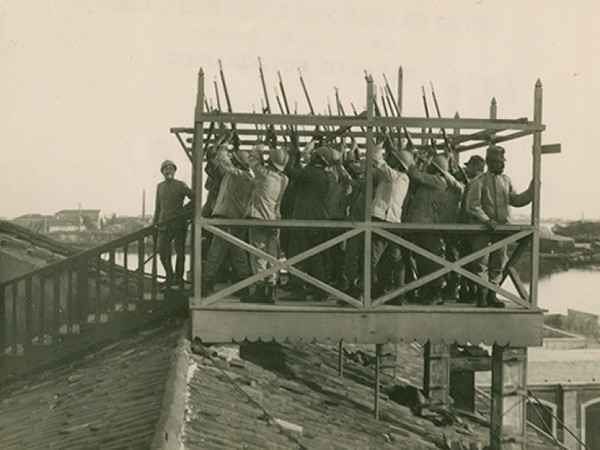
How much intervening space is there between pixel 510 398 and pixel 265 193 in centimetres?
360

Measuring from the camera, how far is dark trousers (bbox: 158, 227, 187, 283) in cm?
1041

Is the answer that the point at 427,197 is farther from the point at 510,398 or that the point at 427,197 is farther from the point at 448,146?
the point at 510,398

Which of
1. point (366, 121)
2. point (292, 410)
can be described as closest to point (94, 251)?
point (292, 410)

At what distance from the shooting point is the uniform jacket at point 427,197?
8758mm

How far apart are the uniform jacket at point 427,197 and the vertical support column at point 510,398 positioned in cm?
169

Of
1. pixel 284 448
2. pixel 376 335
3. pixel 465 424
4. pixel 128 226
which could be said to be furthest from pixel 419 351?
pixel 128 226

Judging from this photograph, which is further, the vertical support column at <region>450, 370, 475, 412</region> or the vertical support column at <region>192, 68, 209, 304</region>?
the vertical support column at <region>450, 370, 475, 412</region>

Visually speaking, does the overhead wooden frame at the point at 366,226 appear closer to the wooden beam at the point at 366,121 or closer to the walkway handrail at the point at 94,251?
the wooden beam at the point at 366,121

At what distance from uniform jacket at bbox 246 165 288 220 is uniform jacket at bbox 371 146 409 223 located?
3.64 ft

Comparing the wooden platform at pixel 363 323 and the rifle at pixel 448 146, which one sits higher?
the rifle at pixel 448 146

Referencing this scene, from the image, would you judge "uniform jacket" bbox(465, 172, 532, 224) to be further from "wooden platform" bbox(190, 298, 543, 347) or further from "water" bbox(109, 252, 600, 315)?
"water" bbox(109, 252, 600, 315)

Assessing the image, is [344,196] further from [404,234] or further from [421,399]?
[421,399]

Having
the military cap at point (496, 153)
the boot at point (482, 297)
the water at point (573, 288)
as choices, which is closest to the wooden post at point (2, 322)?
the boot at point (482, 297)

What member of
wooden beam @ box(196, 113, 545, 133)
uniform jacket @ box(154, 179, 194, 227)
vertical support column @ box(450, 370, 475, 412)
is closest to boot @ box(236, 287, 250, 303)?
wooden beam @ box(196, 113, 545, 133)
